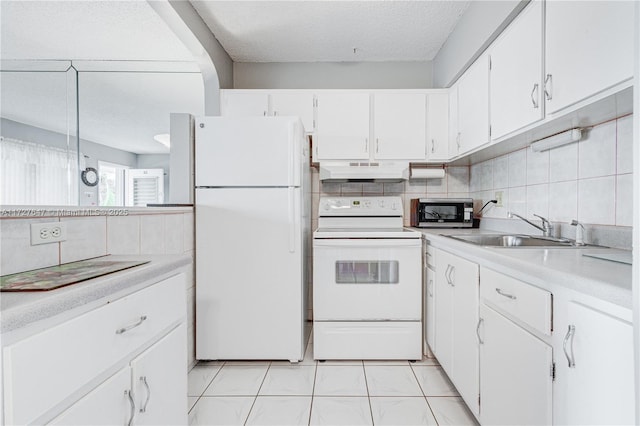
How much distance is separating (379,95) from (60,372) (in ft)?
8.40

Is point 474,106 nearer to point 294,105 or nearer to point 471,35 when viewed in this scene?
point 471,35

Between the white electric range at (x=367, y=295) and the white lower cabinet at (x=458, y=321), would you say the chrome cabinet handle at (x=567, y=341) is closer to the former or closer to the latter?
the white lower cabinet at (x=458, y=321)

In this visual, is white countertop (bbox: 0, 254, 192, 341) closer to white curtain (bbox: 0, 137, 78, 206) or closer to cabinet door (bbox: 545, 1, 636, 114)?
cabinet door (bbox: 545, 1, 636, 114)

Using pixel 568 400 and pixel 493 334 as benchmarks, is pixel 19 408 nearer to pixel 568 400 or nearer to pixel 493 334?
pixel 568 400

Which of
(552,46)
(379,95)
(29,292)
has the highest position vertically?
(379,95)

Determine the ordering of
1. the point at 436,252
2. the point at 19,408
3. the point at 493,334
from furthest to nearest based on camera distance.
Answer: the point at 436,252 → the point at 493,334 → the point at 19,408

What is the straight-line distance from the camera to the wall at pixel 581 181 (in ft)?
4.09

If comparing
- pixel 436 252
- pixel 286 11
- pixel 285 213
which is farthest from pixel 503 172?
pixel 286 11

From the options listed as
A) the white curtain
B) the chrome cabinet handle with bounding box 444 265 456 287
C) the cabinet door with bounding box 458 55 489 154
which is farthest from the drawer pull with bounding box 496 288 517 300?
the white curtain

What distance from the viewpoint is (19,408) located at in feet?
1.67

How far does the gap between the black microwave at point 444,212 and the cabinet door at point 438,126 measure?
15.2 inches

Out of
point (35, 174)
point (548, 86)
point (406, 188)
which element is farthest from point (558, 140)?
point (35, 174)

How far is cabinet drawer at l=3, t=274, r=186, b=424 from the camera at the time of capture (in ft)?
1.68

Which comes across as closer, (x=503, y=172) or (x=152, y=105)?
(x=503, y=172)
